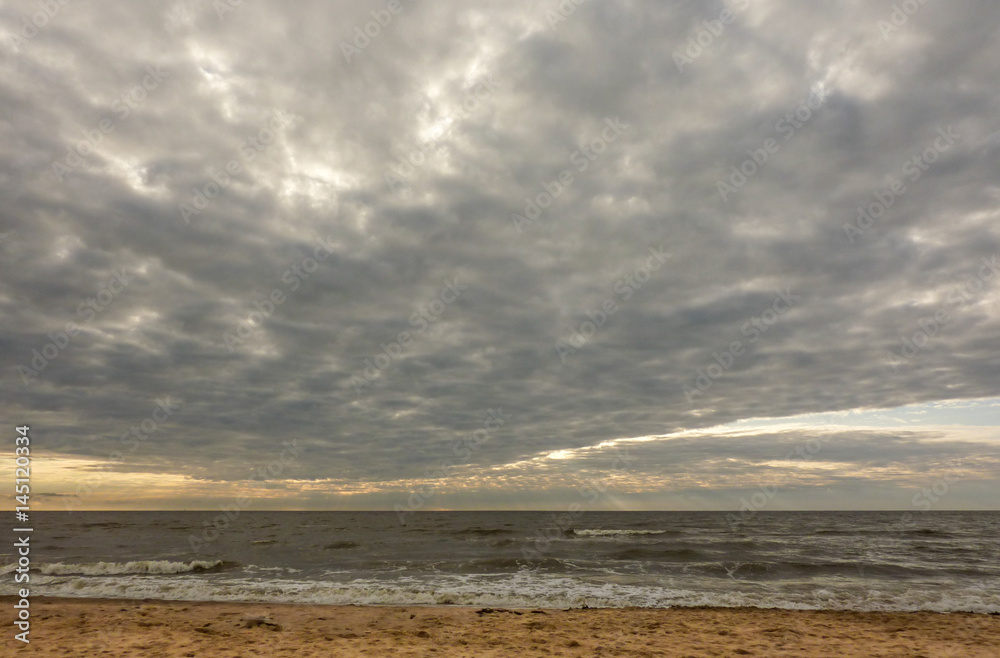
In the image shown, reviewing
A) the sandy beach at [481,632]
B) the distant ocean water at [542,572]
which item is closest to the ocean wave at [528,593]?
the distant ocean water at [542,572]

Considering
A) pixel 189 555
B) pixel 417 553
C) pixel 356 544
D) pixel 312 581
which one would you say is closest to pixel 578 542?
pixel 417 553

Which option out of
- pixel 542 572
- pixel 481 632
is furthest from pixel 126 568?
pixel 481 632

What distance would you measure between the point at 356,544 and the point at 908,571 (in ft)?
126

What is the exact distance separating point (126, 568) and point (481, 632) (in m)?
25.1

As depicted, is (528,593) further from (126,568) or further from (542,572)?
(126,568)

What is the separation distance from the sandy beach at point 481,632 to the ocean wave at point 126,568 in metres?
9.30

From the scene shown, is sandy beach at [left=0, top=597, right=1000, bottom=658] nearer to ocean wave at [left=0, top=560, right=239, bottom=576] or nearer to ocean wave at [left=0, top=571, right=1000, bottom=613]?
ocean wave at [left=0, top=571, right=1000, bottom=613]

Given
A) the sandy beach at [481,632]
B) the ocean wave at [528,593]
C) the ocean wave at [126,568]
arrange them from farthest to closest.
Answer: the ocean wave at [126,568] → the ocean wave at [528,593] → the sandy beach at [481,632]

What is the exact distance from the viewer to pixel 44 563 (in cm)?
2862

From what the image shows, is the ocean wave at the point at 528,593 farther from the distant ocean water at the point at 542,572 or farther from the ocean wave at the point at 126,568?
the ocean wave at the point at 126,568

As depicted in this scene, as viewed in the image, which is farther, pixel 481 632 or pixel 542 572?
pixel 542 572

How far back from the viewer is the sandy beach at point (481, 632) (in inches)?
474

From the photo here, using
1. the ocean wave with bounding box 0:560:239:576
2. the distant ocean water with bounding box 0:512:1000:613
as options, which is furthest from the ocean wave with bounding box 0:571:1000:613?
the ocean wave with bounding box 0:560:239:576

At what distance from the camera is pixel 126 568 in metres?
27.1
